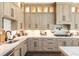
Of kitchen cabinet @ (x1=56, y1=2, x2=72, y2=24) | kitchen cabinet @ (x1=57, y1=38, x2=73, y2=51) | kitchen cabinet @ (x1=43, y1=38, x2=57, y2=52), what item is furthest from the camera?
kitchen cabinet @ (x1=56, y1=2, x2=72, y2=24)

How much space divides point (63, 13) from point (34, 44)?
200 centimetres

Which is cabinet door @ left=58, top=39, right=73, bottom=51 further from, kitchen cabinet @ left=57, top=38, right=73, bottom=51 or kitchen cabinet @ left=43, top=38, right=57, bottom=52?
kitchen cabinet @ left=43, top=38, right=57, bottom=52

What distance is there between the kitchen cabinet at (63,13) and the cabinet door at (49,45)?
1049 mm

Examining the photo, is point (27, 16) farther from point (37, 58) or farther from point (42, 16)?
point (37, 58)

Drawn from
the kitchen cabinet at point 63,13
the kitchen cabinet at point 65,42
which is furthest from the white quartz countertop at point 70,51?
the kitchen cabinet at point 63,13

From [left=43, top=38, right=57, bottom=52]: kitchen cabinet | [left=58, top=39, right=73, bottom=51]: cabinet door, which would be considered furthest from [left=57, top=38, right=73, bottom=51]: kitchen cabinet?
[left=43, top=38, right=57, bottom=52]: kitchen cabinet

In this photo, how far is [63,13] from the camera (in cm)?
776

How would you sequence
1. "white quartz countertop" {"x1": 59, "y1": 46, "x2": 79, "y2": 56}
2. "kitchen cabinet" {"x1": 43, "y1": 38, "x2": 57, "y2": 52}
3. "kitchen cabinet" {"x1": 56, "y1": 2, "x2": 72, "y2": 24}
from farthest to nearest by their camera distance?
"kitchen cabinet" {"x1": 56, "y1": 2, "x2": 72, "y2": 24}
"kitchen cabinet" {"x1": 43, "y1": 38, "x2": 57, "y2": 52}
"white quartz countertop" {"x1": 59, "y1": 46, "x2": 79, "y2": 56}

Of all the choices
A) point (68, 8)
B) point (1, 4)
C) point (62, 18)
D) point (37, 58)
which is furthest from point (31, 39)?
point (37, 58)

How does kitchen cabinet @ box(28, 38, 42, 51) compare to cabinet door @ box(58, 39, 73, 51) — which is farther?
kitchen cabinet @ box(28, 38, 42, 51)

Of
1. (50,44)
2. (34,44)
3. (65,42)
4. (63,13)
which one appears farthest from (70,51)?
(63,13)

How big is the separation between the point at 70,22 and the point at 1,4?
14.9 ft

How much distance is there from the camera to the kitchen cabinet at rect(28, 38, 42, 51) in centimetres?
736

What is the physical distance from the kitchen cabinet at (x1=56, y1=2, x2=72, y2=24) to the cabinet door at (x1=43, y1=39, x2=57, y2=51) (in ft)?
3.44
